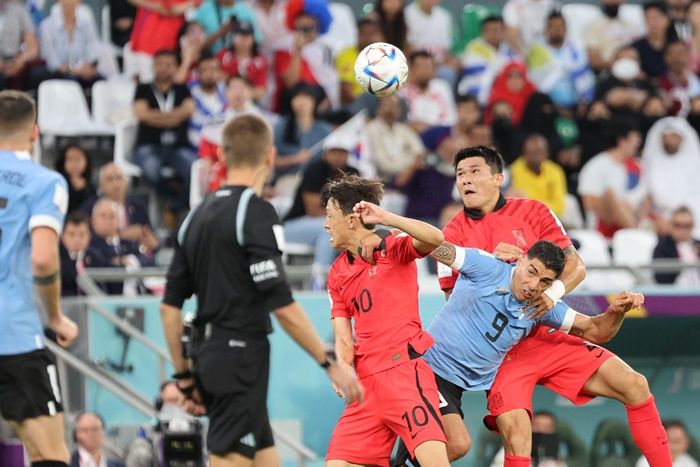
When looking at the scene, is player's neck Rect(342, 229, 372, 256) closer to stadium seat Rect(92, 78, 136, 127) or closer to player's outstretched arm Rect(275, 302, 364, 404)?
player's outstretched arm Rect(275, 302, 364, 404)

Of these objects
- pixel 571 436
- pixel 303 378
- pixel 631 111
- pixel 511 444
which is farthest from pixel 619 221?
pixel 511 444

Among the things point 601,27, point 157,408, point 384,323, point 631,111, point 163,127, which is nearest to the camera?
point 384,323

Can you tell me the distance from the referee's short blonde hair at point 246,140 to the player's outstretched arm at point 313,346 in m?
0.77

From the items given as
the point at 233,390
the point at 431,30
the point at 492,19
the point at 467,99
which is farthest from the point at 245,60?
the point at 233,390

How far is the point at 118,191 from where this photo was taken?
43.5ft

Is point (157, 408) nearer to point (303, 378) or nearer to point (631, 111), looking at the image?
point (303, 378)

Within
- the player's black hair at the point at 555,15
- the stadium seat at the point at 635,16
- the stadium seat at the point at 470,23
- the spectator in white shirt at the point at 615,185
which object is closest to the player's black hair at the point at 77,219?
the spectator in white shirt at the point at 615,185

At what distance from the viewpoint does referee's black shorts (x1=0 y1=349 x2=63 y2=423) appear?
741 centimetres

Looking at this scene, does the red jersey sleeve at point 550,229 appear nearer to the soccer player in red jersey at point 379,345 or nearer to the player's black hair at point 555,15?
the soccer player in red jersey at point 379,345

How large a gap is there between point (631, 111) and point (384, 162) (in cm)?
341

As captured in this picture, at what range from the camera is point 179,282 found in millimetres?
7215

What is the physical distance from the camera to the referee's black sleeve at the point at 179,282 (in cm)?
719

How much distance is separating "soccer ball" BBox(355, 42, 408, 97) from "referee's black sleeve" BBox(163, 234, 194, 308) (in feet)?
9.44

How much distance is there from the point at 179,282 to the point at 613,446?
6547mm
